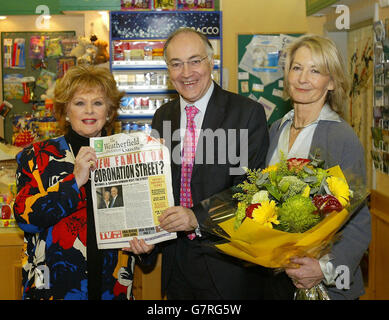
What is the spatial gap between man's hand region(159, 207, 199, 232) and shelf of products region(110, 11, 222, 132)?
3555 millimetres

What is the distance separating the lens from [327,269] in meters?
1.77

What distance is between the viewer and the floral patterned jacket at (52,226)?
1970 millimetres

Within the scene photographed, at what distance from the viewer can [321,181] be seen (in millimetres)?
1648

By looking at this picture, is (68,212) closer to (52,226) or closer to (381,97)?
(52,226)

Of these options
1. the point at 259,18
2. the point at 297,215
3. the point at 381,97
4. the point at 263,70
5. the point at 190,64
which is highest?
the point at 259,18

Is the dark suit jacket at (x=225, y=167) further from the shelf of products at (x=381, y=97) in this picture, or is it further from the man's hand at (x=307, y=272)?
the shelf of products at (x=381, y=97)

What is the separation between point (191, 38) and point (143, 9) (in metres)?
3.77

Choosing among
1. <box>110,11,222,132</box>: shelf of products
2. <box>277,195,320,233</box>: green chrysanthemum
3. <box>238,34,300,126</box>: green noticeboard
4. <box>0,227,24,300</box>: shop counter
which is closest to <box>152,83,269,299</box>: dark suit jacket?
<box>277,195,320,233</box>: green chrysanthemum

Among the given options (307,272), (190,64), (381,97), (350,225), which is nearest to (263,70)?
(381,97)

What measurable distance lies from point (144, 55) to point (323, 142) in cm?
381

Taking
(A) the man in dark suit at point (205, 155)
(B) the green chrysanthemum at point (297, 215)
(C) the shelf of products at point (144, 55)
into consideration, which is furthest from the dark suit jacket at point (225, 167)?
(C) the shelf of products at point (144, 55)

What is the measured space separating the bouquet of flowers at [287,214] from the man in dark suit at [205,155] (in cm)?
46
